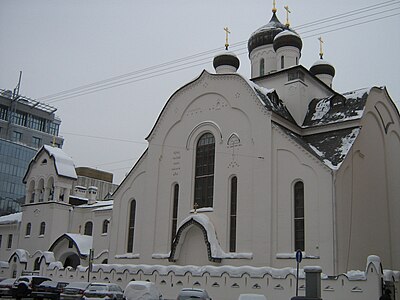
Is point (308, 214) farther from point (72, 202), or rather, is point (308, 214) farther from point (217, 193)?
point (72, 202)

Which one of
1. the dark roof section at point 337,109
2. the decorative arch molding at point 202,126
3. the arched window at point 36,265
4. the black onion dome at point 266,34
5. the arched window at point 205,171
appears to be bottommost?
the arched window at point 36,265

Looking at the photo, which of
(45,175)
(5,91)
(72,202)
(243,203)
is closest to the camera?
(243,203)

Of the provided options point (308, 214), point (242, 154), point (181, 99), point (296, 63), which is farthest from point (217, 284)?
point (296, 63)

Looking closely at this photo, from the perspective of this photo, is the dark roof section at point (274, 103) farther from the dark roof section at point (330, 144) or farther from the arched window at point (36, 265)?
the arched window at point (36, 265)

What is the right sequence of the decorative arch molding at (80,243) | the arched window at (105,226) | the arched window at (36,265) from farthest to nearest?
the arched window at (105,226)
the arched window at (36,265)
the decorative arch molding at (80,243)

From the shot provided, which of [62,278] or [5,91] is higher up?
[5,91]

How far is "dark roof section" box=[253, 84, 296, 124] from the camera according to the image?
2698 centimetres

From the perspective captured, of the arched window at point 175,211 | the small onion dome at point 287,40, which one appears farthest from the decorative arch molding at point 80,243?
the small onion dome at point 287,40

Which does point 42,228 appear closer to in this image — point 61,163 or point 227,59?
point 61,163

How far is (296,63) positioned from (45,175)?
22.2 m

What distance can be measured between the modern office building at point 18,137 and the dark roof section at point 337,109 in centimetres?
4458

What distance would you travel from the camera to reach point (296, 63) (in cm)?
3259

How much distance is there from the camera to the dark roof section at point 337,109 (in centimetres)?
2648

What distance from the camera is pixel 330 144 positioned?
25.7 m
